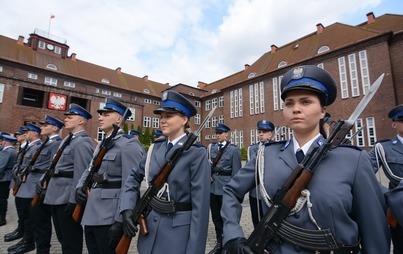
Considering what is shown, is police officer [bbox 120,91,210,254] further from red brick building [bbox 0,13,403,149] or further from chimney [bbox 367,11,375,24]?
chimney [bbox 367,11,375,24]

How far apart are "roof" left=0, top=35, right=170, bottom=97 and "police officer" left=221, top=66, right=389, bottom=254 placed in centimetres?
3645

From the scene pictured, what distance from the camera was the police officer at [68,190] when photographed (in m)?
3.16

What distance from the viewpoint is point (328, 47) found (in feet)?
80.8

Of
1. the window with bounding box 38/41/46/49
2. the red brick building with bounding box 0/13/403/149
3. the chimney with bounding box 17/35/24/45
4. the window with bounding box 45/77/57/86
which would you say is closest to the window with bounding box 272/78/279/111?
the red brick building with bounding box 0/13/403/149

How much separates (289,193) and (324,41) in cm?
3052

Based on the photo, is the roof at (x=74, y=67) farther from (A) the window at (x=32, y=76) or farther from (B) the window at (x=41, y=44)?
(A) the window at (x=32, y=76)

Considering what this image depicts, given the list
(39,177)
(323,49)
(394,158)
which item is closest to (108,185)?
(39,177)

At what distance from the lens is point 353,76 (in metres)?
22.0

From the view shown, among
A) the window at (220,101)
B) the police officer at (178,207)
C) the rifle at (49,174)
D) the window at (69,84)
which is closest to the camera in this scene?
the police officer at (178,207)

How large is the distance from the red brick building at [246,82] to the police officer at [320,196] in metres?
21.2

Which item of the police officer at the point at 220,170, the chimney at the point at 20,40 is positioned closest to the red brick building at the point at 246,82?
the chimney at the point at 20,40

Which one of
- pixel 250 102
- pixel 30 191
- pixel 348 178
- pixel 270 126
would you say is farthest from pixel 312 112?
pixel 250 102

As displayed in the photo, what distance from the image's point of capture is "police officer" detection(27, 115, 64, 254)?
12.3ft

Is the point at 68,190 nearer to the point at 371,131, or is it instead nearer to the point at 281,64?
the point at 371,131
